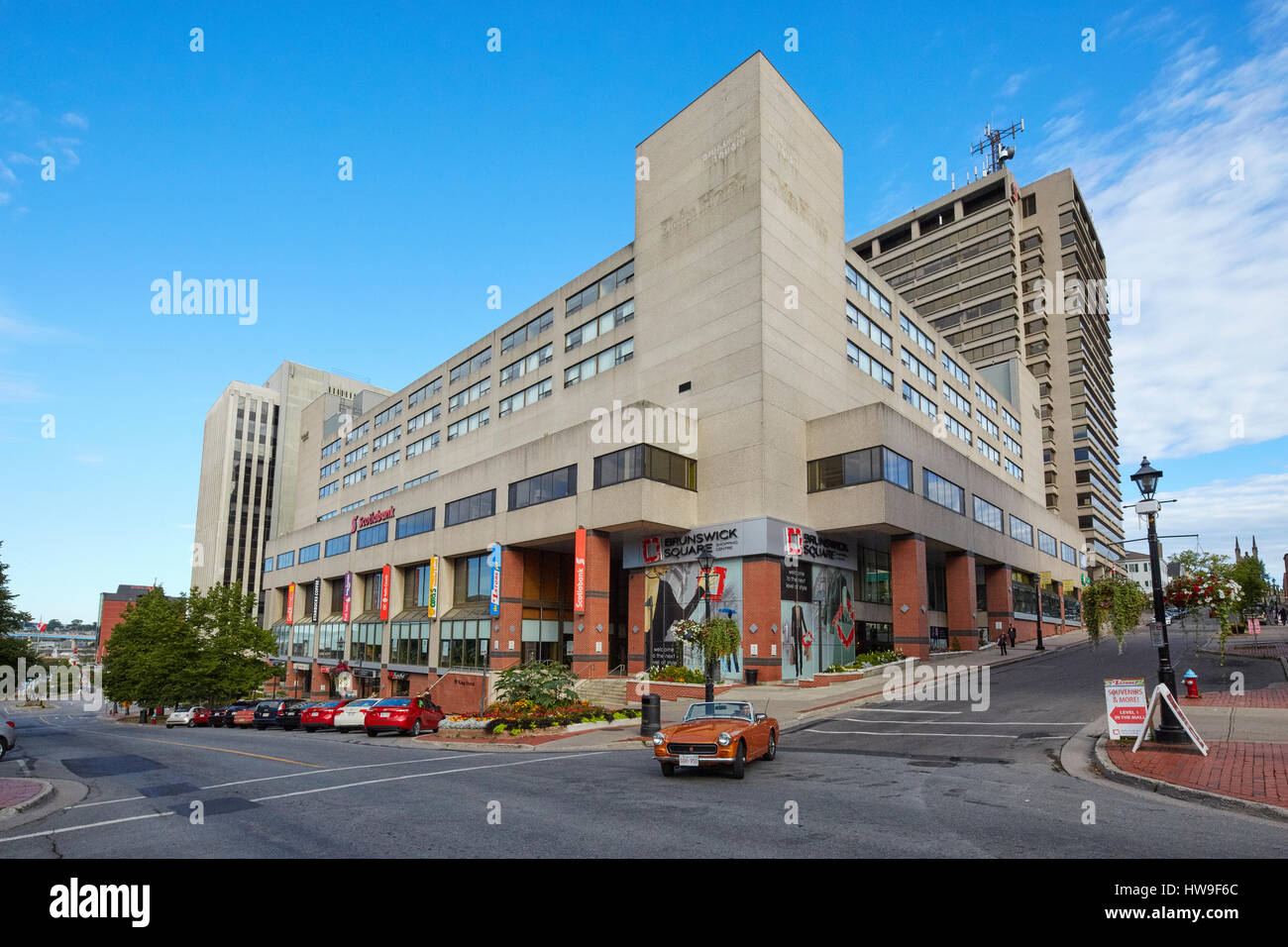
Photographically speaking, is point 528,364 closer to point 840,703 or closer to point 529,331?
point 529,331

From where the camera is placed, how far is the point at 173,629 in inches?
2138

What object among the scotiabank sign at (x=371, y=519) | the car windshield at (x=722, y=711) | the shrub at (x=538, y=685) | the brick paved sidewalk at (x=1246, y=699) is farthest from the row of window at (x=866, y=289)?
the scotiabank sign at (x=371, y=519)

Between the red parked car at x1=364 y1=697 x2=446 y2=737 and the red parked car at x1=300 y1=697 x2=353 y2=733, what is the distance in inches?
209

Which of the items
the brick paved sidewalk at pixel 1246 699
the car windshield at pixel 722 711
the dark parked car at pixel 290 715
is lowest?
the dark parked car at pixel 290 715

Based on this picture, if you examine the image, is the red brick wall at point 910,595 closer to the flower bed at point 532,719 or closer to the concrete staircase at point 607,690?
the concrete staircase at point 607,690

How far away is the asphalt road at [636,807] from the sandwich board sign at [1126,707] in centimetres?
136

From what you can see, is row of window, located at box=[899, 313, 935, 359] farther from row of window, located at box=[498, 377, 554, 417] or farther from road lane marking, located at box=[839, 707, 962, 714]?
road lane marking, located at box=[839, 707, 962, 714]

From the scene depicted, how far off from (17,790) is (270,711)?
23388mm

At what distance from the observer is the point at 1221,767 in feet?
39.3

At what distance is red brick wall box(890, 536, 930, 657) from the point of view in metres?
37.7

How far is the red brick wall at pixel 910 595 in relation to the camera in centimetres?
3772
